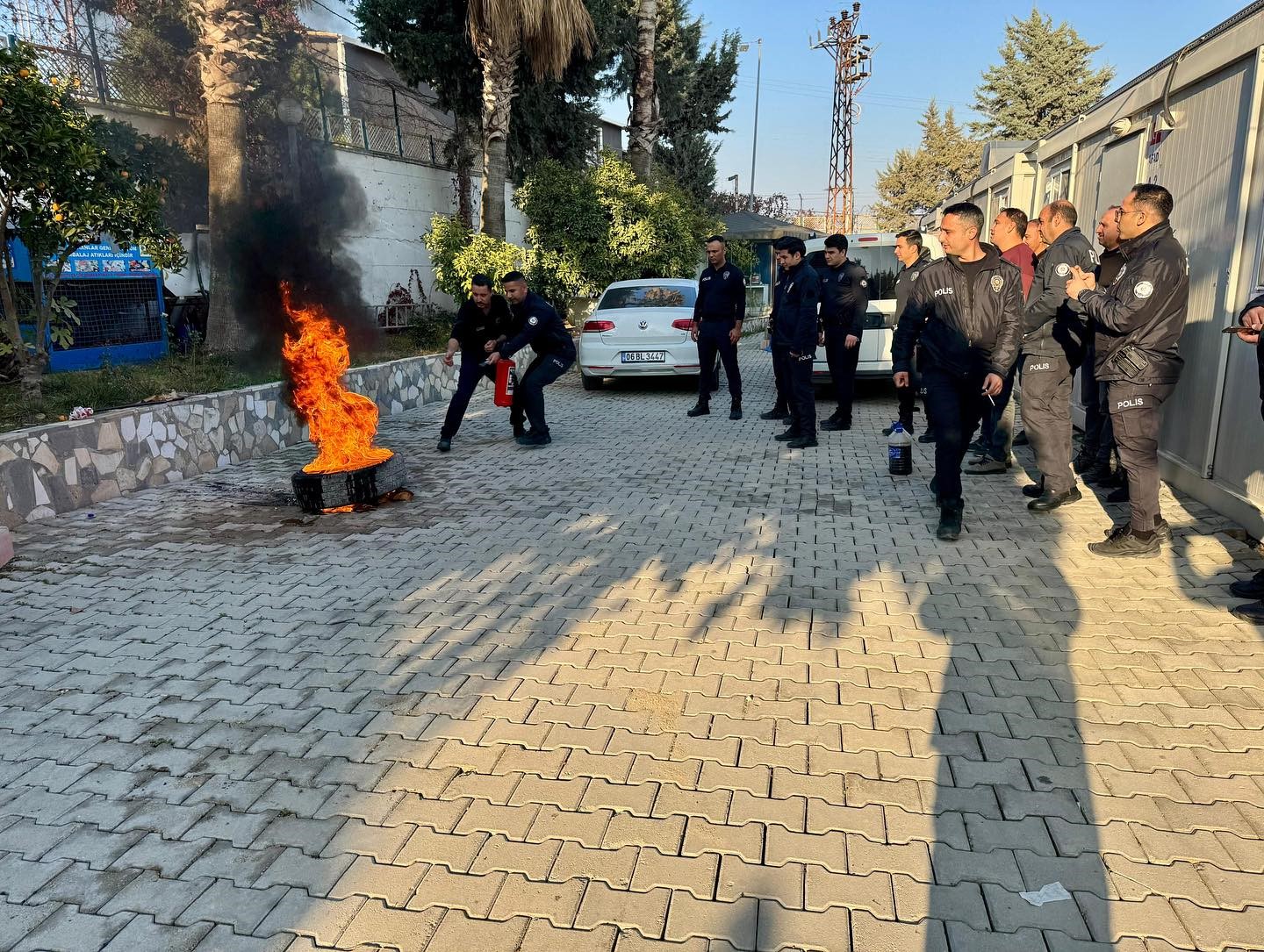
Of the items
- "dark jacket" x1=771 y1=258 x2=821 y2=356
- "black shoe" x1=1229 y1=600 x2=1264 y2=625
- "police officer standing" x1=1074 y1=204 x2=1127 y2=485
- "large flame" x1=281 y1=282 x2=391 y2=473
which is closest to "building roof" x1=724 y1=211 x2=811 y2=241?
"dark jacket" x1=771 y1=258 x2=821 y2=356

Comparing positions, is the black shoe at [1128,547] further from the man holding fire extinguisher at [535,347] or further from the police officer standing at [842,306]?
the man holding fire extinguisher at [535,347]

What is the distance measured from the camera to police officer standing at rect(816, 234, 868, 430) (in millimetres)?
8820

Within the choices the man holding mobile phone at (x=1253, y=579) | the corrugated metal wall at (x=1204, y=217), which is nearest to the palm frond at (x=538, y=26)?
the corrugated metal wall at (x=1204, y=217)

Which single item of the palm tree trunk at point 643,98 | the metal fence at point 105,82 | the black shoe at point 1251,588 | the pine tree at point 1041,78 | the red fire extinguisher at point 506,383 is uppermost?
the pine tree at point 1041,78

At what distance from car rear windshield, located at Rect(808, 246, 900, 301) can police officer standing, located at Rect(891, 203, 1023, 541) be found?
5755mm

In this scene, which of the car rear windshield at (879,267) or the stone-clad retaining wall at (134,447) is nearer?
the stone-clad retaining wall at (134,447)

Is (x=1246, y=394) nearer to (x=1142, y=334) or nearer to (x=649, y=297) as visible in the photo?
(x=1142, y=334)

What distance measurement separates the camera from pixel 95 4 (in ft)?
38.7

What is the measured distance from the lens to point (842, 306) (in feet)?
28.9

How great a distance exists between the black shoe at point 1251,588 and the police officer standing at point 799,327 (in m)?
4.27

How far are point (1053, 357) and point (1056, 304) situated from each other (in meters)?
0.39

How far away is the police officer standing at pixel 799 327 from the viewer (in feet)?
26.2

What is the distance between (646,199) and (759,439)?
979 cm

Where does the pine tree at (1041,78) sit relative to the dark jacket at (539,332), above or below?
above
